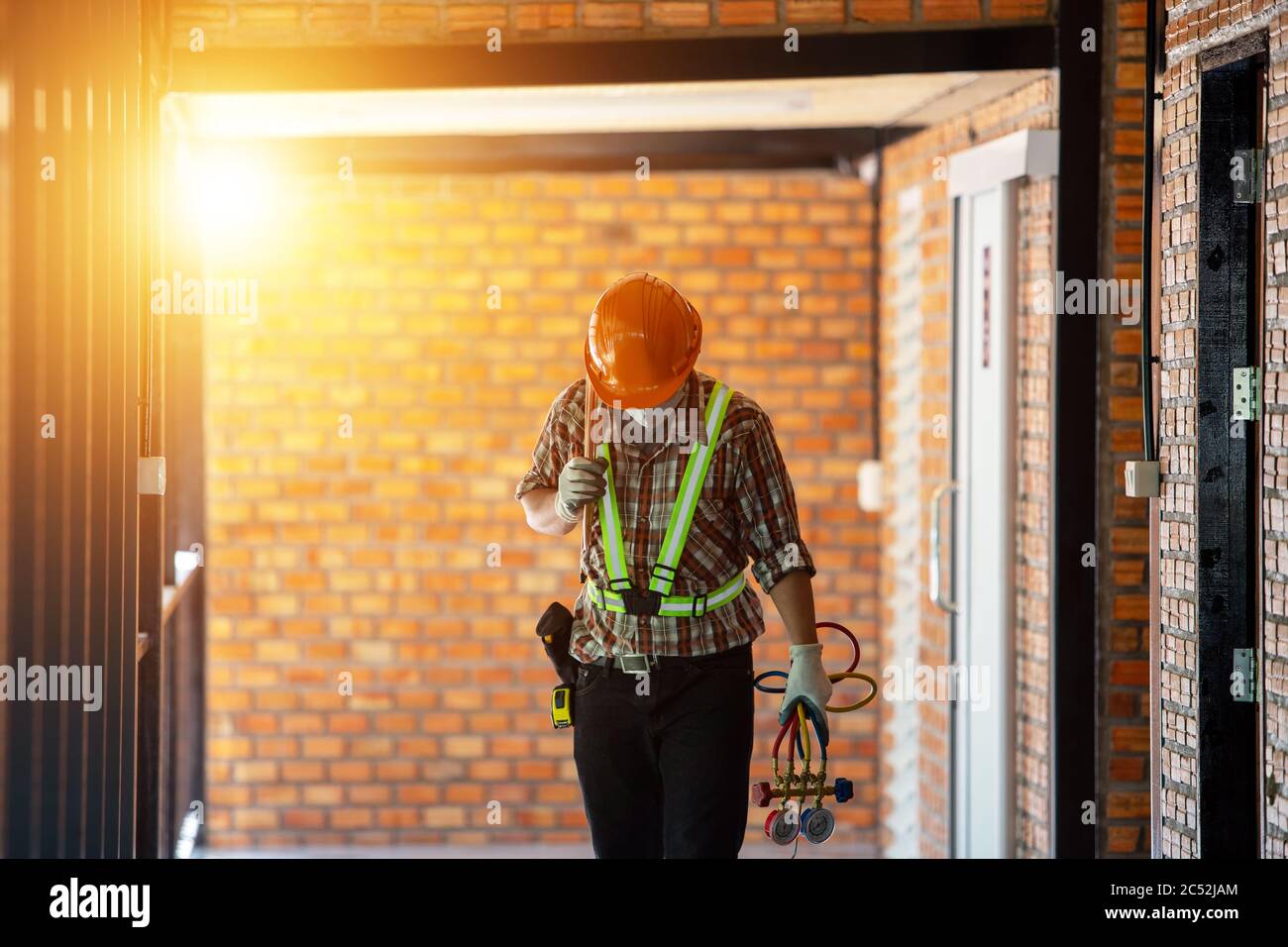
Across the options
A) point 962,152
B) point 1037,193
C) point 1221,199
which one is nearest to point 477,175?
point 962,152

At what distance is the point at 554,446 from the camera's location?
3.02m

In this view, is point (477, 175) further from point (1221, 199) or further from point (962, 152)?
point (1221, 199)

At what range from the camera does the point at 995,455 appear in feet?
13.2

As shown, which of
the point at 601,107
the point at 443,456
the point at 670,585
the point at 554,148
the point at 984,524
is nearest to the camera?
the point at 670,585

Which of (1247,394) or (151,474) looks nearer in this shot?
(1247,394)

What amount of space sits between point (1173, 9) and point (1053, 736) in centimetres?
177

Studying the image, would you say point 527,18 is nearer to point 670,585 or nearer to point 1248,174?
point 670,585

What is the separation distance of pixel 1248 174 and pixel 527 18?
1.81 meters

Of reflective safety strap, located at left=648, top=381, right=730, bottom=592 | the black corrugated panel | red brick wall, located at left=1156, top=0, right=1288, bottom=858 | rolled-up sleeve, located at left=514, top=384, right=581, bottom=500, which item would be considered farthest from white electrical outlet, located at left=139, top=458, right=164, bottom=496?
red brick wall, located at left=1156, top=0, right=1288, bottom=858

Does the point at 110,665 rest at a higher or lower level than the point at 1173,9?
lower

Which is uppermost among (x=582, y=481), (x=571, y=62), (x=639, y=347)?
(x=571, y=62)

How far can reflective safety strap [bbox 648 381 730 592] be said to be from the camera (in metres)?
2.83

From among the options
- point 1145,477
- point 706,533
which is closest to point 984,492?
point 1145,477

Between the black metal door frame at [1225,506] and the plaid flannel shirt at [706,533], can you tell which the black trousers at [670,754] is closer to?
the plaid flannel shirt at [706,533]
